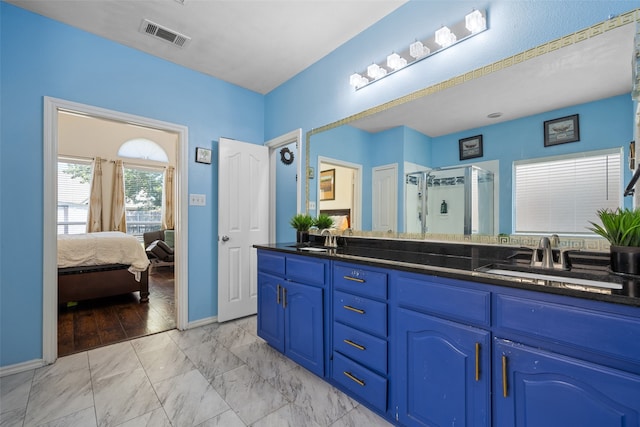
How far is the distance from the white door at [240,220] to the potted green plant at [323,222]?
91 cm

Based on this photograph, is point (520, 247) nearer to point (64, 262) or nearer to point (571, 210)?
point (571, 210)

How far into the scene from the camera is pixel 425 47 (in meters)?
1.91

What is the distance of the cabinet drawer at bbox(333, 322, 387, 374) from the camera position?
1.52 meters

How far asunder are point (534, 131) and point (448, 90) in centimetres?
56

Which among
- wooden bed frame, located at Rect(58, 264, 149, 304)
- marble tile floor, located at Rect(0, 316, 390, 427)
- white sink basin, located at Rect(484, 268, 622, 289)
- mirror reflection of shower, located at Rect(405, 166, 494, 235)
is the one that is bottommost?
marble tile floor, located at Rect(0, 316, 390, 427)

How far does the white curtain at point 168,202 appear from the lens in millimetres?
6358

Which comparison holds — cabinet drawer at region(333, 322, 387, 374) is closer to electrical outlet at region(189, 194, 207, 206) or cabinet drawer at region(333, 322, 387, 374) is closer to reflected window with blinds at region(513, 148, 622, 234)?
reflected window with blinds at region(513, 148, 622, 234)

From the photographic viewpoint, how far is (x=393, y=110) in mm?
2105

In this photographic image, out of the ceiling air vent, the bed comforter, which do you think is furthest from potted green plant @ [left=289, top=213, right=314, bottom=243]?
the bed comforter

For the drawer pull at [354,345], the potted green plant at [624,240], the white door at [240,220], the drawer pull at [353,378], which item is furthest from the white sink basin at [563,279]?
the white door at [240,220]

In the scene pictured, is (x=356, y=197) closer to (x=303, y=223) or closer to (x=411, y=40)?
(x=303, y=223)

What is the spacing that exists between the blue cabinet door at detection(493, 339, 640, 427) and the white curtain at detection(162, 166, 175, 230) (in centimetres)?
661

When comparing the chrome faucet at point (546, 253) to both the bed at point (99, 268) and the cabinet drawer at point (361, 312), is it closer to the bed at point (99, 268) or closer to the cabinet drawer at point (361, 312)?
the cabinet drawer at point (361, 312)

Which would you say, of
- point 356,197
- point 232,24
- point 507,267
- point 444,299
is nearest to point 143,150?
point 232,24
